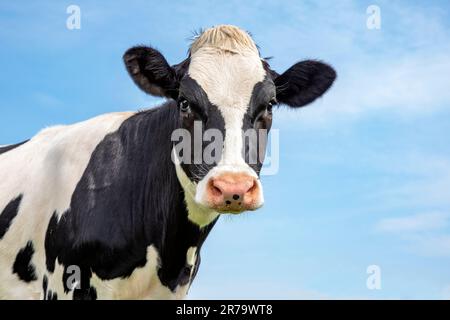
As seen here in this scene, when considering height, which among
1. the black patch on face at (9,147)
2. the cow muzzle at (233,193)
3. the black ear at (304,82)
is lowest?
the cow muzzle at (233,193)

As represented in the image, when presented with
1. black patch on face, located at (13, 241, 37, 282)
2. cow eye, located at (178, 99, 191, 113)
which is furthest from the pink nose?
black patch on face, located at (13, 241, 37, 282)

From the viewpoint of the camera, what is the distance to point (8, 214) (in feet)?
30.4

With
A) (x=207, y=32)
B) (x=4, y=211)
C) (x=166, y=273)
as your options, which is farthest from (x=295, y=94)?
(x=4, y=211)

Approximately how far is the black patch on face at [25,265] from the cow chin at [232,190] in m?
3.06

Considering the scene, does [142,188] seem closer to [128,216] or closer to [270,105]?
[128,216]

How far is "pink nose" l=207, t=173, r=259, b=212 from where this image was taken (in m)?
6.62

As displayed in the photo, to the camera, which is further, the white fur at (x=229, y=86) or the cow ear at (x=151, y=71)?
the cow ear at (x=151, y=71)

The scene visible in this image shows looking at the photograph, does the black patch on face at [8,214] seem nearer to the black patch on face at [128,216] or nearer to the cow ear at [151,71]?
the black patch on face at [128,216]

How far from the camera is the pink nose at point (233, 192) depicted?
6.62 meters

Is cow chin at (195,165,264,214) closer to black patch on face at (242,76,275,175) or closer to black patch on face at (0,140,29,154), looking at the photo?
black patch on face at (242,76,275,175)

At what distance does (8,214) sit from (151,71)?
284 cm

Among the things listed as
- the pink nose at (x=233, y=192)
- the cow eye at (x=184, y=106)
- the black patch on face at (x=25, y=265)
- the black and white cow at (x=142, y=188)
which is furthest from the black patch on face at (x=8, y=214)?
the pink nose at (x=233, y=192)
